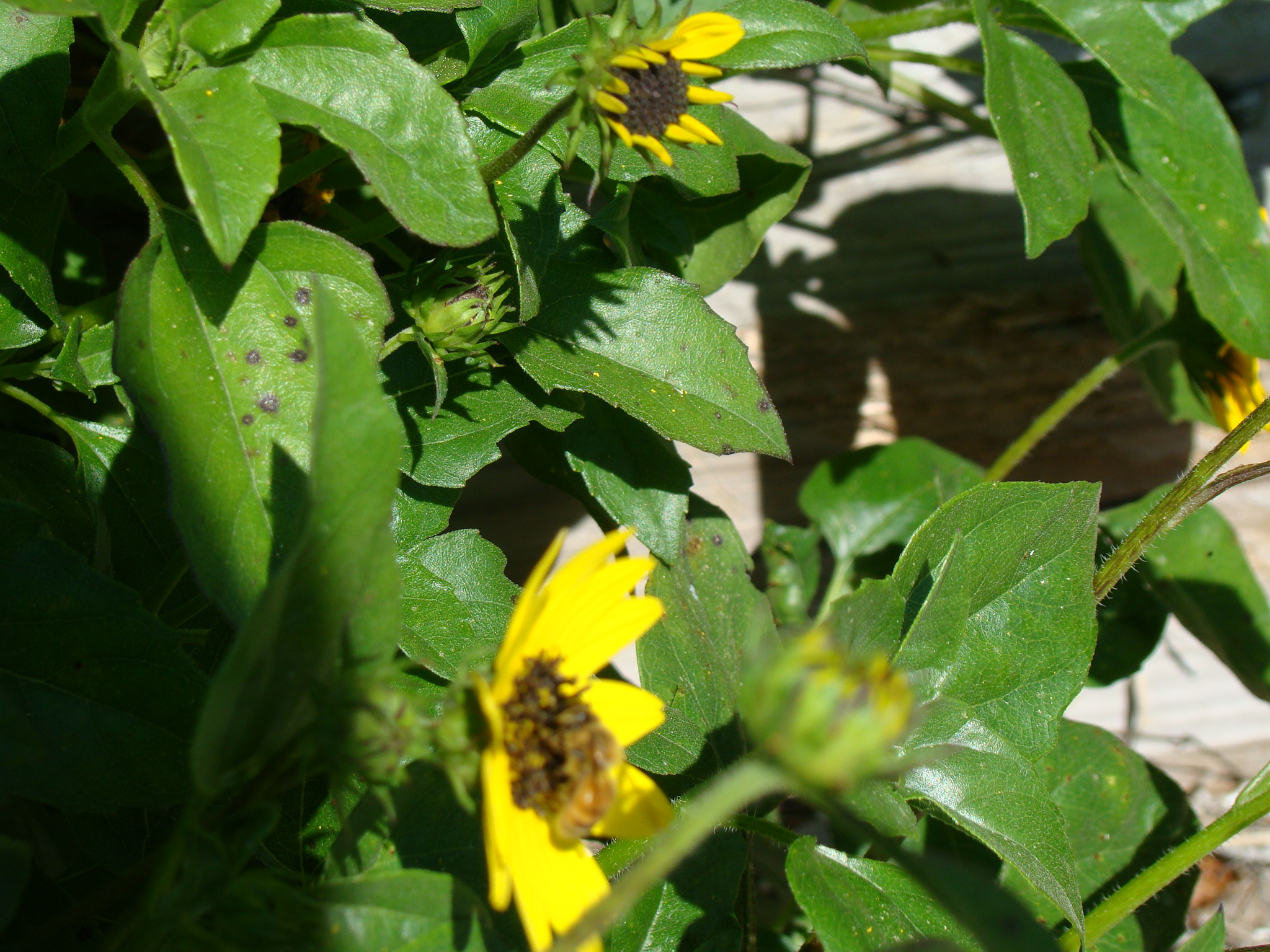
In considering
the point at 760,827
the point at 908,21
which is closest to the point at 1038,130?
the point at 908,21

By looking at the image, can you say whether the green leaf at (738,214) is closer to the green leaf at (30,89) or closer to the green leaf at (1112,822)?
the green leaf at (30,89)

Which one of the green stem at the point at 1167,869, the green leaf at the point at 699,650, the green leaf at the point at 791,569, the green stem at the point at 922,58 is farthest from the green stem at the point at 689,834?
the green stem at the point at 922,58

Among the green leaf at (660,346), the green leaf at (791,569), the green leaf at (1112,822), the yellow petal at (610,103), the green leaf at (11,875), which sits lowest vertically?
the green leaf at (1112,822)

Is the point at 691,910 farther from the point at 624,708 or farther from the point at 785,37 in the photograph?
the point at 785,37

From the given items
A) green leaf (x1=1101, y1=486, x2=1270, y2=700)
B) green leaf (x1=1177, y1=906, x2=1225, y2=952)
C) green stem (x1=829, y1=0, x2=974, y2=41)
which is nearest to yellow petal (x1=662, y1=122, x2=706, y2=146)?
green stem (x1=829, y1=0, x2=974, y2=41)

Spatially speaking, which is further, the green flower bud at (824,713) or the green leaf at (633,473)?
the green leaf at (633,473)

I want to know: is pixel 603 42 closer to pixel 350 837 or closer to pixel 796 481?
pixel 350 837
